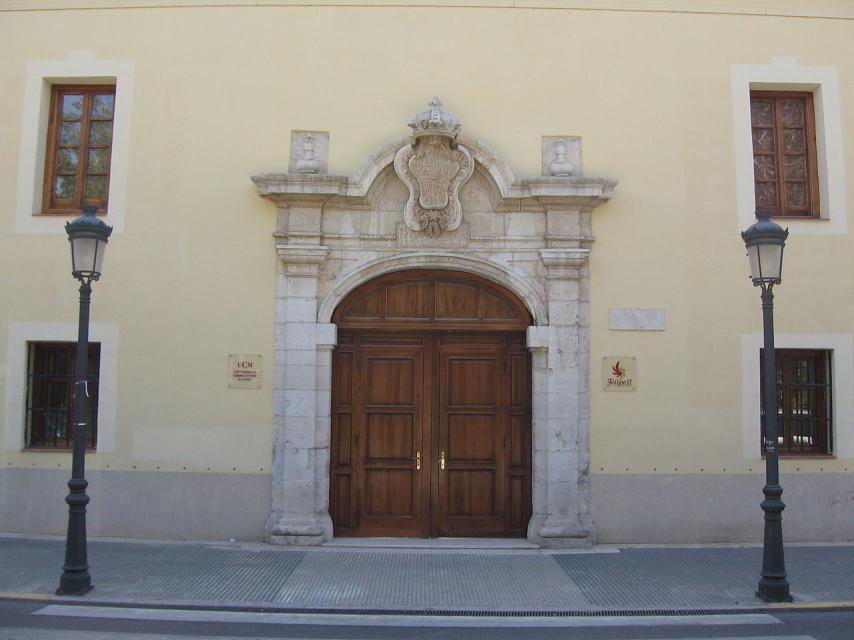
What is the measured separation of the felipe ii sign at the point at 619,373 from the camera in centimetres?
888

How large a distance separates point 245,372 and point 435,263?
273 cm

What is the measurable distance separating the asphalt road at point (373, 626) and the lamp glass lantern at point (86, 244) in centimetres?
319

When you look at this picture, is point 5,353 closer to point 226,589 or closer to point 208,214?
point 208,214

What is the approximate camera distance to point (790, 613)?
6602mm

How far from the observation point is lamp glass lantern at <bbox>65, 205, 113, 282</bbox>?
711 cm

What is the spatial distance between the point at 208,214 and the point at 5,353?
123 inches

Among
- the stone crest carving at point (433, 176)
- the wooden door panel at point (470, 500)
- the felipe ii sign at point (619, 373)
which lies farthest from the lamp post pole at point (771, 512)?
the stone crest carving at point (433, 176)

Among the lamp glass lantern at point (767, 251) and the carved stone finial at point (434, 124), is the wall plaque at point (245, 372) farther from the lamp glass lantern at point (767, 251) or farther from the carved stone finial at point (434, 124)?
the lamp glass lantern at point (767, 251)

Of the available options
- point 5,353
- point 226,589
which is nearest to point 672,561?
point 226,589

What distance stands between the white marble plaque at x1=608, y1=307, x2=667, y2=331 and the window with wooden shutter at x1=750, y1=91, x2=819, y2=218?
2084 millimetres

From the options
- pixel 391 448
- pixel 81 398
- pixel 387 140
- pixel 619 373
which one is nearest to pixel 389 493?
pixel 391 448

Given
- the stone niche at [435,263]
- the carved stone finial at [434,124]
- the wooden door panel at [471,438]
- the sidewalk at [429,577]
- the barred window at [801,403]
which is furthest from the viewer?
the barred window at [801,403]

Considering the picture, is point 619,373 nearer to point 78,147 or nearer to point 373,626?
point 373,626

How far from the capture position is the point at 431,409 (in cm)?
898
